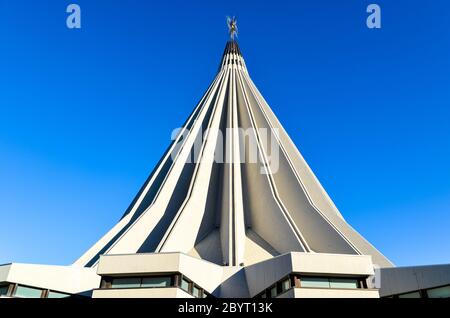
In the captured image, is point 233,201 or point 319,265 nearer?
point 319,265

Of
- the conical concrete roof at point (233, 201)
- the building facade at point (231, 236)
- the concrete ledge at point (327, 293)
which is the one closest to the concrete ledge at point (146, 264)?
the building facade at point (231, 236)

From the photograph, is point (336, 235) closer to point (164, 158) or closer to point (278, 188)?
point (278, 188)

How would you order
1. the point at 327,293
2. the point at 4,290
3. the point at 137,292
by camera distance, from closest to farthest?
the point at 327,293 → the point at 137,292 → the point at 4,290

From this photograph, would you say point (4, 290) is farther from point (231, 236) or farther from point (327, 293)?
point (327, 293)

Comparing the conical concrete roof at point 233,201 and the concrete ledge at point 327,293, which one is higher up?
the conical concrete roof at point 233,201

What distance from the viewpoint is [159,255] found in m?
11.4

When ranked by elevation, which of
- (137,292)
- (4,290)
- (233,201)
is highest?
(233,201)

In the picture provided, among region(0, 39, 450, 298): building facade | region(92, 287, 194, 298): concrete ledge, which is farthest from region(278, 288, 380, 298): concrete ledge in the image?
region(92, 287, 194, 298): concrete ledge

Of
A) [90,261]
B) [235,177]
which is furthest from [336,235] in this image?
[90,261]

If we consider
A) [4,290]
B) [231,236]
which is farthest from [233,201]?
[4,290]

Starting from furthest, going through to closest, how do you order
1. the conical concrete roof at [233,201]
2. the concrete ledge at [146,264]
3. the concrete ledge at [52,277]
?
1. the conical concrete roof at [233,201]
2. the concrete ledge at [52,277]
3. the concrete ledge at [146,264]

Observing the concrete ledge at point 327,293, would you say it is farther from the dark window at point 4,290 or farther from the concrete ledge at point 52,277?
the dark window at point 4,290

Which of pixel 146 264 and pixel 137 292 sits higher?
pixel 146 264

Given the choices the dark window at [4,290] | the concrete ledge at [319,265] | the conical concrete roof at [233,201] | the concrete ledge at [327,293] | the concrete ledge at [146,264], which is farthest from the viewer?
the conical concrete roof at [233,201]
